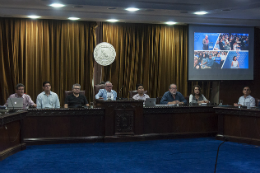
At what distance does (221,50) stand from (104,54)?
129 inches

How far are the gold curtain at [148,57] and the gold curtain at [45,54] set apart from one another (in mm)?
574

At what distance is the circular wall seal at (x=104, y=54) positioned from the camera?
7996 mm

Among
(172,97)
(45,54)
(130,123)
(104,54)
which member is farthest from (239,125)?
(45,54)

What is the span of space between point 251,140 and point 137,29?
424cm

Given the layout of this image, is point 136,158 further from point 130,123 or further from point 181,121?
point 181,121

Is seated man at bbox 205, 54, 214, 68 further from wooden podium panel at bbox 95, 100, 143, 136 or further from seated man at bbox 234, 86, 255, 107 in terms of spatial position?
wooden podium panel at bbox 95, 100, 143, 136

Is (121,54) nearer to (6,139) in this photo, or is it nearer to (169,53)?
(169,53)

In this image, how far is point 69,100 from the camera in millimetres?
6297

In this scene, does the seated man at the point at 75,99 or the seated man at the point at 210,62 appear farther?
the seated man at the point at 210,62

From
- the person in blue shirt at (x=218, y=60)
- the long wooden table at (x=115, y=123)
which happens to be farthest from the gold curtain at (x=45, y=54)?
the person in blue shirt at (x=218, y=60)

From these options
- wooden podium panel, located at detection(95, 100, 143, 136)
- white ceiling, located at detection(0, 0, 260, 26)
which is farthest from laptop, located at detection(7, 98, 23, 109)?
white ceiling, located at detection(0, 0, 260, 26)

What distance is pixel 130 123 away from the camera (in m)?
5.92

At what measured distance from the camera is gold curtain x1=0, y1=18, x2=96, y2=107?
753 cm

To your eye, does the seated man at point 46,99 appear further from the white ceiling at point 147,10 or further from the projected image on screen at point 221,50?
the projected image on screen at point 221,50
